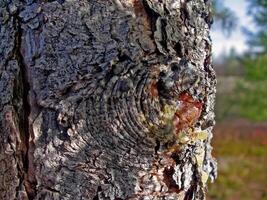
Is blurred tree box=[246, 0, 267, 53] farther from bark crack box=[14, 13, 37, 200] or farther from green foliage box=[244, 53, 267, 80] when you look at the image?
bark crack box=[14, 13, 37, 200]

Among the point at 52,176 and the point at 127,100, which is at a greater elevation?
the point at 127,100

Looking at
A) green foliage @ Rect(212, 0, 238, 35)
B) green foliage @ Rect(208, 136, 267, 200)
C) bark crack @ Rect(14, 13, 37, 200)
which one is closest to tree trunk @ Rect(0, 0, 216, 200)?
bark crack @ Rect(14, 13, 37, 200)

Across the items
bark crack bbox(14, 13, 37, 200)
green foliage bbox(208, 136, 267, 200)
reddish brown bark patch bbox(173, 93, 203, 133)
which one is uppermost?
green foliage bbox(208, 136, 267, 200)

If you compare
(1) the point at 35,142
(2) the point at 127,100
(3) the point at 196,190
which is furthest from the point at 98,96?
(3) the point at 196,190

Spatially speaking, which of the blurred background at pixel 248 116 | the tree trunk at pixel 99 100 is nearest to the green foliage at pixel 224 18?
the blurred background at pixel 248 116

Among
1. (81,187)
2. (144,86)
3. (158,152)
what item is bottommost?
(81,187)

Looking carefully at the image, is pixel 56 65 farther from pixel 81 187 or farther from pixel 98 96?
pixel 81 187

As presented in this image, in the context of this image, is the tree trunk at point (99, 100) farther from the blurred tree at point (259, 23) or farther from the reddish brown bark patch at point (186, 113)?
the blurred tree at point (259, 23)

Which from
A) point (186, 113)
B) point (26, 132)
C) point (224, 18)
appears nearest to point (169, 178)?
point (186, 113)

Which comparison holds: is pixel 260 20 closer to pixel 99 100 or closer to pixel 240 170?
pixel 240 170
